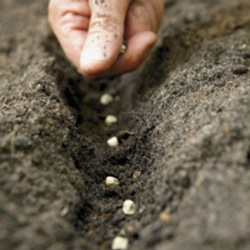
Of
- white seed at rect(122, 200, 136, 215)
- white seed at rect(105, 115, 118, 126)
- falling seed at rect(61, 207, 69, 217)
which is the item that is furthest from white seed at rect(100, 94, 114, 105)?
falling seed at rect(61, 207, 69, 217)

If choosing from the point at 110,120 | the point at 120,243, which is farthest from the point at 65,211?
the point at 110,120

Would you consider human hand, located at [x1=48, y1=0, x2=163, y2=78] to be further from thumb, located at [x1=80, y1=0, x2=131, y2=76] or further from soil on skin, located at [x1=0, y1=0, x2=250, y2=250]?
soil on skin, located at [x1=0, y1=0, x2=250, y2=250]

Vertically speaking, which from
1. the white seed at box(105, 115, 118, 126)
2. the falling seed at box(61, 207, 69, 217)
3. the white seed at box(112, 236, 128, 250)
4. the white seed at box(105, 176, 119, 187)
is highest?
the falling seed at box(61, 207, 69, 217)

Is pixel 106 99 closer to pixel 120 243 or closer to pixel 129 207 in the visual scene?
pixel 129 207

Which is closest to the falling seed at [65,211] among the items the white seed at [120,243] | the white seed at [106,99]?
the white seed at [120,243]

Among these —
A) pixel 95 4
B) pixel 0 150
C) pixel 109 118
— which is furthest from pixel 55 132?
pixel 95 4

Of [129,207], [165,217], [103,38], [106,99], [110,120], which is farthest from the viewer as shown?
[106,99]

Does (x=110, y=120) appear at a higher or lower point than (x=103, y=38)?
lower
